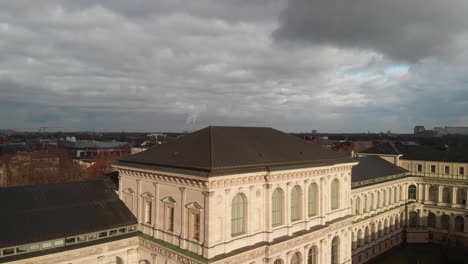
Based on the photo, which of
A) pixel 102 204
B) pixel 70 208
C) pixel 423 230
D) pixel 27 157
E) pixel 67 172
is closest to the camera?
pixel 70 208

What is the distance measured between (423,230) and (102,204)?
60.6 metres

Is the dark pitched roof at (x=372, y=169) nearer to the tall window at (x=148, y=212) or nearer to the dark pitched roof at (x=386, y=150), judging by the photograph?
the dark pitched roof at (x=386, y=150)

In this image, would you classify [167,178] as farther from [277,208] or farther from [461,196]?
[461,196]

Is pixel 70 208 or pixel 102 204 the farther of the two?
pixel 102 204

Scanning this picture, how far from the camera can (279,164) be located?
3431 cm

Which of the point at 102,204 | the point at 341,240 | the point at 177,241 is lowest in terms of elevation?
the point at 341,240

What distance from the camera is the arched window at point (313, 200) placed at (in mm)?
38766

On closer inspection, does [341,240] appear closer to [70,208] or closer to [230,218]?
[230,218]

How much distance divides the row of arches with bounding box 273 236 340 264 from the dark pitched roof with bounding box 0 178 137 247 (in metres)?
16.4

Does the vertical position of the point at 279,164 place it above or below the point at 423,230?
above

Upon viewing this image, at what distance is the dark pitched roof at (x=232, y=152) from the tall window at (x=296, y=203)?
273 cm

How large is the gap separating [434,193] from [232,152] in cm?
5434

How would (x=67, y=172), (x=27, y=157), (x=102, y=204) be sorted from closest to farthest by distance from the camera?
(x=102, y=204) → (x=67, y=172) → (x=27, y=157)

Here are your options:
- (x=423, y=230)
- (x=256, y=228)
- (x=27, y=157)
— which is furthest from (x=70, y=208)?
(x=27, y=157)
